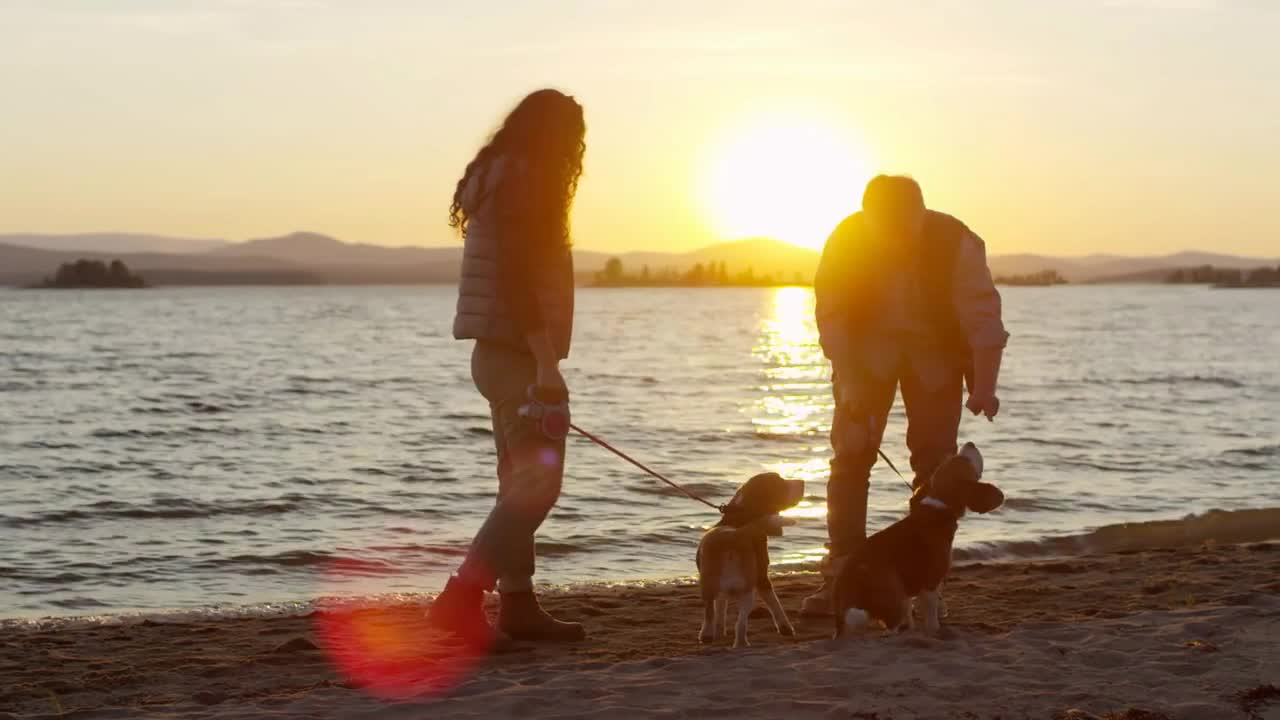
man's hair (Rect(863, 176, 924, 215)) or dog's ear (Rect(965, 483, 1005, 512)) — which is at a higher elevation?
man's hair (Rect(863, 176, 924, 215))

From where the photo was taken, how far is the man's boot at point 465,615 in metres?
6.11

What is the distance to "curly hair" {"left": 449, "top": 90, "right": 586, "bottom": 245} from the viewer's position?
5766 mm

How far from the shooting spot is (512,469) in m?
6.02

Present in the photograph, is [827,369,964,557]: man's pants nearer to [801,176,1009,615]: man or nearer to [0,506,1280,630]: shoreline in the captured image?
[801,176,1009,615]: man

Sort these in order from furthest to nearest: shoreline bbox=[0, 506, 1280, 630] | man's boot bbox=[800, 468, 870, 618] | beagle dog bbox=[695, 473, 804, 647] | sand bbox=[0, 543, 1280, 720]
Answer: shoreline bbox=[0, 506, 1280, 630] < man's boot bbox=[800, 468, 870, 618] < beagle dog bbox=[695, 473, 804, 647] < sand bbox=[0, 543, 1280, 720]

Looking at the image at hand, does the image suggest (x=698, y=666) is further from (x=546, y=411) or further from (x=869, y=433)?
(x=869, y=433)

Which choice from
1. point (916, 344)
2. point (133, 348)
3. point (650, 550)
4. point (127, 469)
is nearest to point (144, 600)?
point (650, 550)

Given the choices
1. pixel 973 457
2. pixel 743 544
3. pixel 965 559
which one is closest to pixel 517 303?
pixel 743 544

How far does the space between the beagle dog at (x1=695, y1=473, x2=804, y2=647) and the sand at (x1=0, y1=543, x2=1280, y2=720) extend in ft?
0.84

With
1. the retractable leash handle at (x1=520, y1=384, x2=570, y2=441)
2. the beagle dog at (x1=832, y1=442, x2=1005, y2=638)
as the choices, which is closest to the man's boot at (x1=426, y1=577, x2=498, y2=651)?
the retractable leash handle at (x1=520, y1=384, x2=570, y2=441)

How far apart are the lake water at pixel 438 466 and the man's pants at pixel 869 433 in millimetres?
2887

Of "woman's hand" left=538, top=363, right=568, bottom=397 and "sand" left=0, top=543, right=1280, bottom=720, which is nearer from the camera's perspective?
"sand" left=0, top=543, right=1280, bottom=720

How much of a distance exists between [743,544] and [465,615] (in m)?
1.30

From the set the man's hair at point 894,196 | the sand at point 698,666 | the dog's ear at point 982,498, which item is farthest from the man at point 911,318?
the sand at point 698,666
